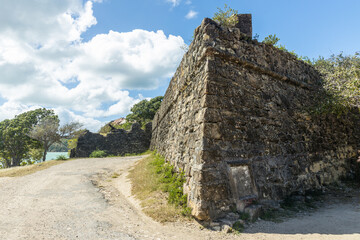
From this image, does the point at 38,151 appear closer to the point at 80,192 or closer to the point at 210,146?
the point at 80,192

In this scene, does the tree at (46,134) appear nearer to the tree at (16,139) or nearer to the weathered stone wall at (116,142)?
the tree at (16,139)

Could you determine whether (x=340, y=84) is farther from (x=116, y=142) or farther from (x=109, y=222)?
(x=116, y=142)

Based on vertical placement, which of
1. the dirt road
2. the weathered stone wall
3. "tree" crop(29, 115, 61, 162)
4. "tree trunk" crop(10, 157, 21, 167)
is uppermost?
"tree" crop(29, 115, 61, 162)

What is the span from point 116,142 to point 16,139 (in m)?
12.0

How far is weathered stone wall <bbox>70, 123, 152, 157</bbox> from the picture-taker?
52.1ft

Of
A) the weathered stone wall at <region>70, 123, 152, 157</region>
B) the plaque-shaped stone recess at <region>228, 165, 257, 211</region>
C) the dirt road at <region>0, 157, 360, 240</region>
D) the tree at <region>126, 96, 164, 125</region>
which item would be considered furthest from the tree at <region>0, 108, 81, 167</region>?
the plaque-shaped stone recess at <region>228, 165, 257, 211</region>

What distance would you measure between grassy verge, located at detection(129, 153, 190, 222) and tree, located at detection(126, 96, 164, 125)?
2166 cm

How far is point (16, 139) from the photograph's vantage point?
792 inches

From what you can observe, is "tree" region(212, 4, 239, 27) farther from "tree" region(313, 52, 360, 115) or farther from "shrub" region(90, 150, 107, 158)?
"shrub" region(90, 150, 107, 158)

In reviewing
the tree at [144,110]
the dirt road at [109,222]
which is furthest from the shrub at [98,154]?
the tree at [144,110]

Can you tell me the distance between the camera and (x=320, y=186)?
5762 mm

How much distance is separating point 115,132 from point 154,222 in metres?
14.6

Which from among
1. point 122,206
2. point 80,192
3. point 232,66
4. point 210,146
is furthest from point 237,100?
point 80,192

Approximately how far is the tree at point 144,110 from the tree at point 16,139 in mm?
11480
